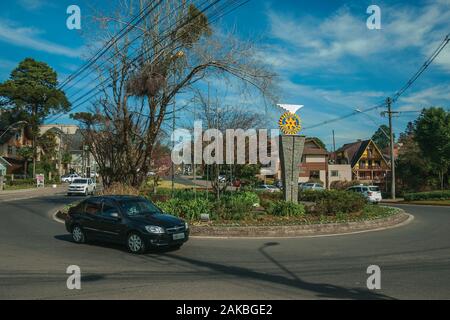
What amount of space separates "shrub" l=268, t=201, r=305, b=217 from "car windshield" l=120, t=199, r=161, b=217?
6.55 meters

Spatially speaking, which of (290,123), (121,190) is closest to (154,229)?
(290,123)

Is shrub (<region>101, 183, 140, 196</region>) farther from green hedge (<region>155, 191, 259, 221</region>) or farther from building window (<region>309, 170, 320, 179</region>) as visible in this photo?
building window (<region>309, 170, 320, 179</region>)

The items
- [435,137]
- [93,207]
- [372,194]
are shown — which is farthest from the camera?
[435,137]

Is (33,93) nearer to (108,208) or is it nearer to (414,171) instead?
(414,171)

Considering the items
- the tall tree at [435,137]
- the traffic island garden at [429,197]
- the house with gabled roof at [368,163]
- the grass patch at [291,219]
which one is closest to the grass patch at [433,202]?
the traffic island garden at [429,197]

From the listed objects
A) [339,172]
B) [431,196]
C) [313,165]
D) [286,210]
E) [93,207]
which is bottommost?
[431,196]

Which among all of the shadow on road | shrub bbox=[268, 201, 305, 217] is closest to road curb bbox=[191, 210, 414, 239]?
shrub bbox=[268, 201, 305, 217]

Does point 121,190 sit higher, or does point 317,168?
point 317,168

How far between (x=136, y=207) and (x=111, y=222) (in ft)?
2.67

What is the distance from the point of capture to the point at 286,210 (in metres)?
17.9

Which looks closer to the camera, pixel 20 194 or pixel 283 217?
pixel 283 217

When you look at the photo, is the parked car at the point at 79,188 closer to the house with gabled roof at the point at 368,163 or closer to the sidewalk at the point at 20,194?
the sidewalk at the point at 20,194

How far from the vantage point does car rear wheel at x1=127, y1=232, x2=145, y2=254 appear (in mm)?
11336
